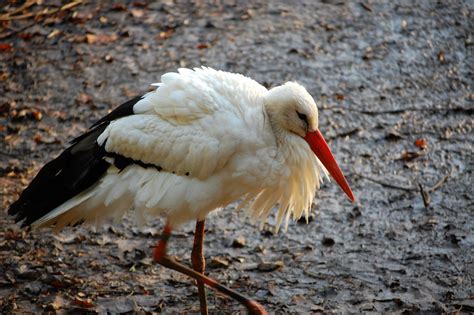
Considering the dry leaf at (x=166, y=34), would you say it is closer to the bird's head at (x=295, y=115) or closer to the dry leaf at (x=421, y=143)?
the dry leaf at (x=421, y=143)

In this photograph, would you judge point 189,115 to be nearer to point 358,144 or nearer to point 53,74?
→ point 358,144

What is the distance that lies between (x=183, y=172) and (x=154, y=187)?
21cm

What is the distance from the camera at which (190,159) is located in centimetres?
489

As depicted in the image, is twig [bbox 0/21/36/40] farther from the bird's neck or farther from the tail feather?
the bird's neck

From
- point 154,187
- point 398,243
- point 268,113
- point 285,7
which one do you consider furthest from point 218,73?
point 285,7

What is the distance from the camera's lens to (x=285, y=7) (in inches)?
376

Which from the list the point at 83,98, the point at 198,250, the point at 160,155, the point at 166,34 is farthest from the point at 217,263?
the point at 166,34

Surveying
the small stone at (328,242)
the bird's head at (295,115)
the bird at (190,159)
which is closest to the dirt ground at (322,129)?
the small stone at (328,242)

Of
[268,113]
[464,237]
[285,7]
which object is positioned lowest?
[464,237]

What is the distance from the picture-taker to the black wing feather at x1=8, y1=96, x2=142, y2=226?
5.09 metres

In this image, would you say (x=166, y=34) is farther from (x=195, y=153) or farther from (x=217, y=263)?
(x=195, y=153)

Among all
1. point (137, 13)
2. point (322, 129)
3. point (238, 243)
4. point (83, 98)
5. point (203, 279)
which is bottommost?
point (238, 243)

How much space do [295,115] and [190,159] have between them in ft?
2.33

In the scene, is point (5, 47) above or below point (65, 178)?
below
